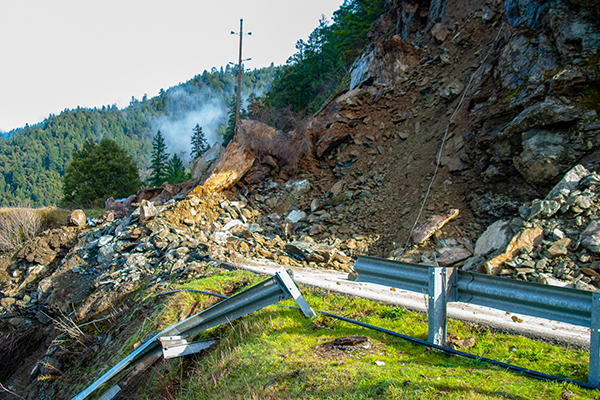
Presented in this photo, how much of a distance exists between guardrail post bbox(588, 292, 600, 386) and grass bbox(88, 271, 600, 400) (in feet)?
0.46

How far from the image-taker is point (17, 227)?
21453 millimetres

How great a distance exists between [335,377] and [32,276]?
14.7 m

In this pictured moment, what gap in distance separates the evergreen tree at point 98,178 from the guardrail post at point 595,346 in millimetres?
41860

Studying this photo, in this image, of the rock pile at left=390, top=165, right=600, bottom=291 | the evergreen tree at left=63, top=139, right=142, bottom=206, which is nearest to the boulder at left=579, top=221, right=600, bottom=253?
the rock pile at left=390, top=165, right=600, bottom=291

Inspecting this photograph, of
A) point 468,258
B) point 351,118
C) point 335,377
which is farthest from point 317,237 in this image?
point 335,377

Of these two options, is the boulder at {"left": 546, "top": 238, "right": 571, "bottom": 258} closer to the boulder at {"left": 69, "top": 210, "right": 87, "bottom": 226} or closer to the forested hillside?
the boulder at {"left": 69, "top": 210, "right": 87, "bottom": 226}

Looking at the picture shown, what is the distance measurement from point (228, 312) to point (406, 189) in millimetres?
9281

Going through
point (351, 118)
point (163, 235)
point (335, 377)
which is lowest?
point (163, 235)

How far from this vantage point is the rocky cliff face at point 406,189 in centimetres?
764

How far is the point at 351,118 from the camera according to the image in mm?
15961

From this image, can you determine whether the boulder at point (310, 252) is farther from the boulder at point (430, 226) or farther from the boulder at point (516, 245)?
the boulder at point (516, 245)

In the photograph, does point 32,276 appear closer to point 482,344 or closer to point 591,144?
point 482,344

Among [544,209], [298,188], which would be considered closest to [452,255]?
[544,209]

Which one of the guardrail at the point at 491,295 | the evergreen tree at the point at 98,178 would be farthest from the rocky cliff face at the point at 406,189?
the evergreen tree at the point at 98,178
